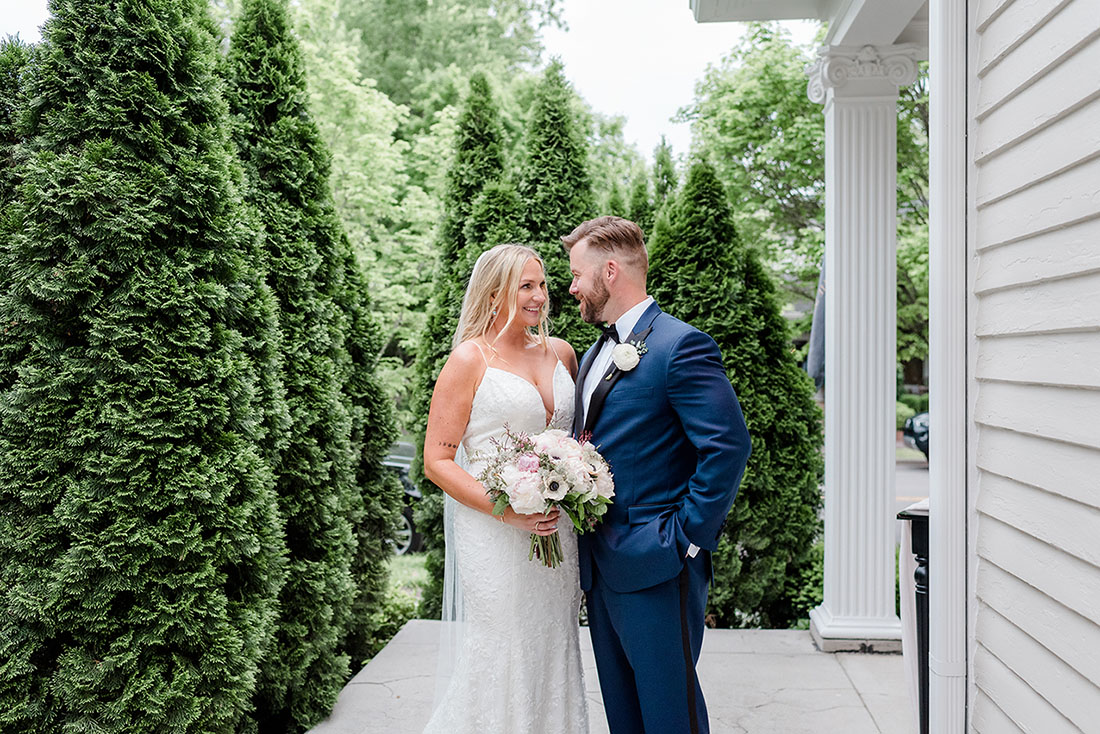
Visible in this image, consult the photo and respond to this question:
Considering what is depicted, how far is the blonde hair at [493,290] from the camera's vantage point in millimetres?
3125

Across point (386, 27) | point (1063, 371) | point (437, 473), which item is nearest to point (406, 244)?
point (386, 27)

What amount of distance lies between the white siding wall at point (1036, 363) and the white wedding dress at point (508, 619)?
137 cm

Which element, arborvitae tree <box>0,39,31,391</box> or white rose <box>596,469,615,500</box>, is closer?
white rose <box>596,469,615,500</box>

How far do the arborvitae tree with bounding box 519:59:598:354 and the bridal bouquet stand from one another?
11.8 feet

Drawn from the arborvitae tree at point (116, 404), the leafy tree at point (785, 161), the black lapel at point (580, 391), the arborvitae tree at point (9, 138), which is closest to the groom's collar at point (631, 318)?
the black lapel at point (580, 391)

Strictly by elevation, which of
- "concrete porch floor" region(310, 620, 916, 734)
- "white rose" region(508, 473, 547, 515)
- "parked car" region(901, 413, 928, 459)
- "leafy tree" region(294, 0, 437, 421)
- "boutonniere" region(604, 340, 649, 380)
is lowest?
"concrete porch floor" region(310, 620, 916, 734)

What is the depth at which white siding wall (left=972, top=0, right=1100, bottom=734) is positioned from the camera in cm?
184

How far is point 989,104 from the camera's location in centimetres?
235

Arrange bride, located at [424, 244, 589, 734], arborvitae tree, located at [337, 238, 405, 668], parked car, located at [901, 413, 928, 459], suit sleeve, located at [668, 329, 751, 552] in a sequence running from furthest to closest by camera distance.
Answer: parked car, located at [901, 413, 928, 459]
arborvitae tree, located at [337, 238, 405, 668]
bride, located at [424, 244, 589, 734]
suit sleeve, located at [668, 329, 751, 552]

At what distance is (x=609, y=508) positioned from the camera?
112 inches

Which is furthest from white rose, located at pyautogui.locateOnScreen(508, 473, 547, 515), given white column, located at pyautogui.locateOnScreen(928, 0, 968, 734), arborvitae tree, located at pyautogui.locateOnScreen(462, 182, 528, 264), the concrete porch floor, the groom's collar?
arborvitae tree, located at pyautogui.locateOnScreen(462, 182, 528, 264)

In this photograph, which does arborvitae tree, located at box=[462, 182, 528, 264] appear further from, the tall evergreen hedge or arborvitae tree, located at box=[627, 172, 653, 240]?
arborvitae tree, located at box=[627, 172, 653, 240]

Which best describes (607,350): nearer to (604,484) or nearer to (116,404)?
(604,484)

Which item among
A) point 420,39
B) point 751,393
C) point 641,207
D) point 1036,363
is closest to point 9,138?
point 1036,363
